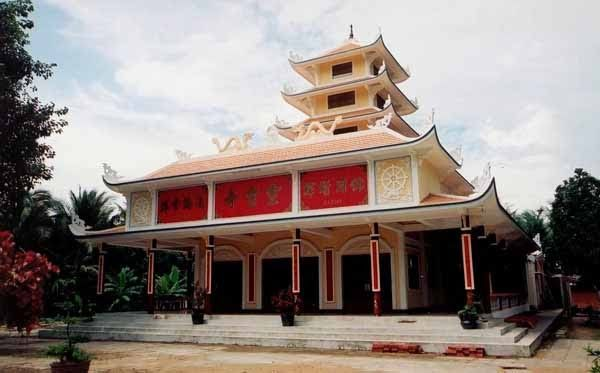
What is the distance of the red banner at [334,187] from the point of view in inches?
531

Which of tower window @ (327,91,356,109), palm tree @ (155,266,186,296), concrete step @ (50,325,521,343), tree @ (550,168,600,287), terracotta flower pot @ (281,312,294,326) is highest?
tower window @ (327,91,356,109)

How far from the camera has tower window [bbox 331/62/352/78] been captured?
20062 mm

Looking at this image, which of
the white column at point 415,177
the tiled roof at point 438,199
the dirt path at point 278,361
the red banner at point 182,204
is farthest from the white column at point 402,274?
the red banner at point 182,204

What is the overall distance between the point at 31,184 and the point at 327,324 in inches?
339

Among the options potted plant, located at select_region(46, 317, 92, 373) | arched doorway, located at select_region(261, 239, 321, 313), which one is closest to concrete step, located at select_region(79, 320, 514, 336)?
arched doorway, located at select_region(261, 239, 321, 313)

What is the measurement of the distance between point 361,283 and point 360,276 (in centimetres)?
21

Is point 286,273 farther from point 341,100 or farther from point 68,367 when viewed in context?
point 68,367

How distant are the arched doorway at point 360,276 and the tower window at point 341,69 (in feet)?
24.7

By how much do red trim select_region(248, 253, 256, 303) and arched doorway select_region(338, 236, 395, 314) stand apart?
3098mm

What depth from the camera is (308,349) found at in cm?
1126

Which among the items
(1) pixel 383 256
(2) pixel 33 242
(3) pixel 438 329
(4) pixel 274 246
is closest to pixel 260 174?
(4) pixel 274 246

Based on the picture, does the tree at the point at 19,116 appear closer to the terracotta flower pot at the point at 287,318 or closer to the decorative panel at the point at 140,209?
the decorative panel at the point at 140,209

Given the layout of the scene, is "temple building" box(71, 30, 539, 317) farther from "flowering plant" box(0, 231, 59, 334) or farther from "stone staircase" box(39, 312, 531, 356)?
"flowering plant" box(0, 231, 59, 334)

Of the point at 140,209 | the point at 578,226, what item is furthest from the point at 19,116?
the point at 578,226
